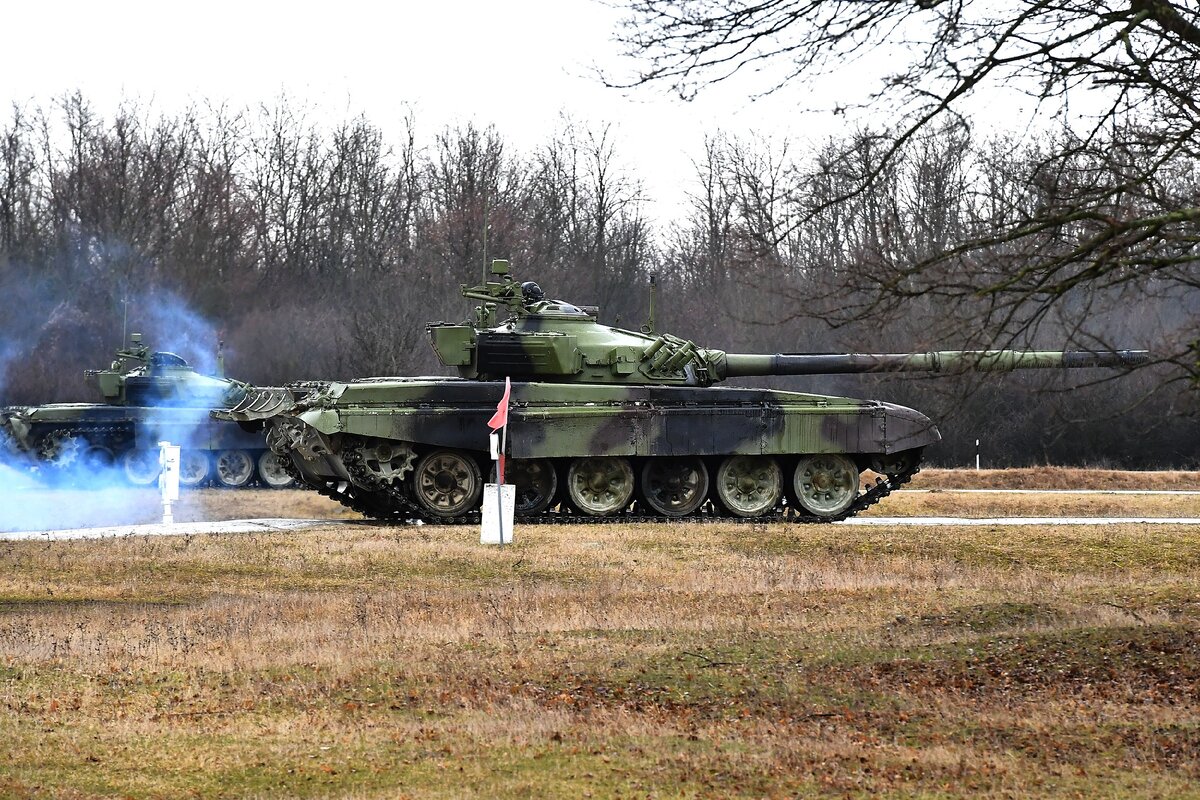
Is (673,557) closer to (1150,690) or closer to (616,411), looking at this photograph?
(616,411)

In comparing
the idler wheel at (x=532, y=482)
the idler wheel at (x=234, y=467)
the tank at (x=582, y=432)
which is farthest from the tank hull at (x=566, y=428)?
the idler wheel at (x=234, y=467)

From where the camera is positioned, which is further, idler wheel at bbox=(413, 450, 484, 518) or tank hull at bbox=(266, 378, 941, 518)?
idler wheel at bbox=(413, 450, 484, 518)

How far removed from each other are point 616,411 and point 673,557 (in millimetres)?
5602

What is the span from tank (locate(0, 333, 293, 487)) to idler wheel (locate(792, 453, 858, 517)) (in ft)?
45.3

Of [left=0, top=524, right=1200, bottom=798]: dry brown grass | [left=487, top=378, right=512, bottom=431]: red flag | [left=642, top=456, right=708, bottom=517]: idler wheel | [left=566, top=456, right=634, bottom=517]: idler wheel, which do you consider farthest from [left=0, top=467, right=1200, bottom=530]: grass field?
[left=0, top=524, right=1200, bottom=798]: dry brown grass

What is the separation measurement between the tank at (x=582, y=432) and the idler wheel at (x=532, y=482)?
0.07 feet

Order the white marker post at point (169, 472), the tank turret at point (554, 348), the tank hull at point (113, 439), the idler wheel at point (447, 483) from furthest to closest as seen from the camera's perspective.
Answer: the tank hull at point (113, 439), the white marker post at point (169, 472), the tank turret at point (554, 348), the idler wheel at point (447, 483)

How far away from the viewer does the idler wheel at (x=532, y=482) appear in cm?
2428

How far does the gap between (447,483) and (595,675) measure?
13.2 m

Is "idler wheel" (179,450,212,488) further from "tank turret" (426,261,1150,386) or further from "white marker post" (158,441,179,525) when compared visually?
"tank turret" (426,261,1150,386)

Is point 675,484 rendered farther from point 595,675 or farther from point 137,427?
point 137,427

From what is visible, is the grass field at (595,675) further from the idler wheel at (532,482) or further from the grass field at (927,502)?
the grass field at (927,502)

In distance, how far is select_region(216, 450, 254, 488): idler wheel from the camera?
36.4m

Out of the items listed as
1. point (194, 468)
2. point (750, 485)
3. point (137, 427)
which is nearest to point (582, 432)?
point (750, 485)
